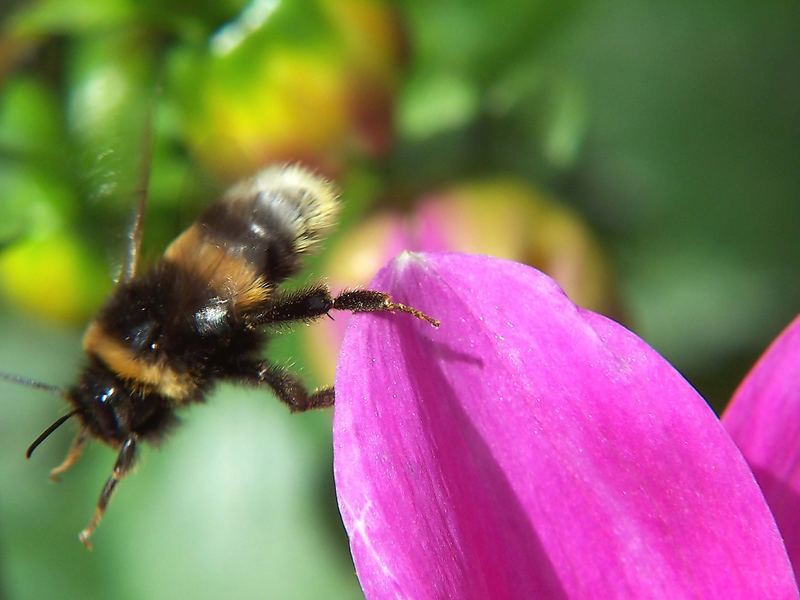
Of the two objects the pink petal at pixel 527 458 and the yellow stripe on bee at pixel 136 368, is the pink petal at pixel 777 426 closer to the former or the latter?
the pink petal at pixel 527 458

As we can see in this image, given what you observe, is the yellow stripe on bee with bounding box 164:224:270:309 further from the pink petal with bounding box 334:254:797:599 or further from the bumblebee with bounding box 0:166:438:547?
the pink petal with bounding box 334:254:797:599

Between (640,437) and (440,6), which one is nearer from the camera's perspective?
(640,437)

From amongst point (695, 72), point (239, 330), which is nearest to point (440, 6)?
point (695, 72)

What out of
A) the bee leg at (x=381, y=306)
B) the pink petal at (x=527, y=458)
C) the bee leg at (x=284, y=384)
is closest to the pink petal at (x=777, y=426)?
the pink petal at (x=527, y=458)

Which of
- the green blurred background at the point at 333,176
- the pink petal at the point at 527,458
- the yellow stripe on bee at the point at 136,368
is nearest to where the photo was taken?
the pink petal at the point at 527,458

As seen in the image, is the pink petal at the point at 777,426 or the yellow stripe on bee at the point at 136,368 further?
the yellow stripe on bee at the point at 136,368

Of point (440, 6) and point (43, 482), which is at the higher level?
point (440, 6)

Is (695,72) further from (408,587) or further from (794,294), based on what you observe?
(408,587)
